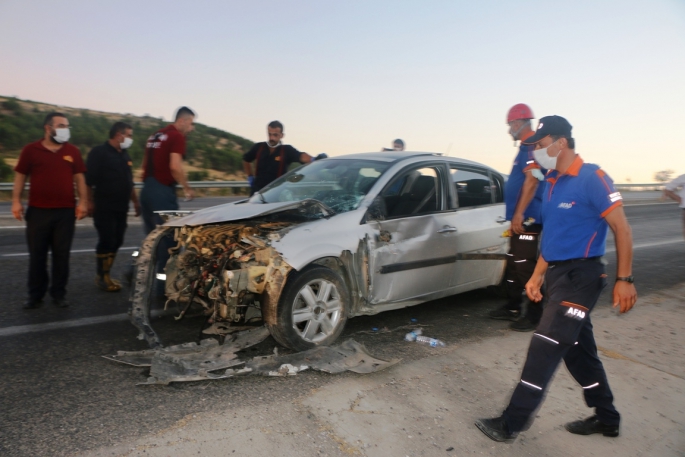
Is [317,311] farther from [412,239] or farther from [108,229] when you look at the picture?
[108,229]

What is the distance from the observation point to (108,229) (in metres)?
6.32

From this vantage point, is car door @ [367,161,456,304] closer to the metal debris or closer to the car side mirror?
the car side mirror


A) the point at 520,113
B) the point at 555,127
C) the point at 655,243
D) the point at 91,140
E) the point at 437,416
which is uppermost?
the point at 520,113

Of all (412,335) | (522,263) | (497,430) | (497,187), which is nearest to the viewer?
(497,430)

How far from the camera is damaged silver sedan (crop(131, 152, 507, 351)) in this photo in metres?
4.19

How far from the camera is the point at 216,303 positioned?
13.9 feet

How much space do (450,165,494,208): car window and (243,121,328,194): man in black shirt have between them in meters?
2.26

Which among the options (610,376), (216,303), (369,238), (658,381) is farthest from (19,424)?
(658,381)

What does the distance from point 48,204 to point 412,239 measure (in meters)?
3.51

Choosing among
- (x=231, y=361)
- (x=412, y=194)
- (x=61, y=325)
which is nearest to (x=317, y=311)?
(x=231, y=361)

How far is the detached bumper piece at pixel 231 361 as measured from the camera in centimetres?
378

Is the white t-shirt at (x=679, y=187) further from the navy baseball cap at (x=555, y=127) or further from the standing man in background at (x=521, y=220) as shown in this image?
the navy baseball cap at (x=555, y=127)

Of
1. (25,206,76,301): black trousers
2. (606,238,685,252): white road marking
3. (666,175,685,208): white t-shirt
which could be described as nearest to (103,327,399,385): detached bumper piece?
(25,206,76,301): black trousers

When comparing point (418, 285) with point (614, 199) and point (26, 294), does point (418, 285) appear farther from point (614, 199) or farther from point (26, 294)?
point (26, 294)
